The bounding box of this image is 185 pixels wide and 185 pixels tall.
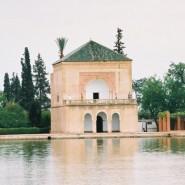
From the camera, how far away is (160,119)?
5022 cm

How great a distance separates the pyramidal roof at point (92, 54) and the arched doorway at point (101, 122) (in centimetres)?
344

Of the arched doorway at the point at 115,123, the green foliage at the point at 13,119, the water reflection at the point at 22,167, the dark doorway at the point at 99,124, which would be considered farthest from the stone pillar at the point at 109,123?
the water reflection at the point at 22,167

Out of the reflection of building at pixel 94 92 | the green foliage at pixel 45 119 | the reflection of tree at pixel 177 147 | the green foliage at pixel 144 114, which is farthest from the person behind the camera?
the green foliage at pixel 144 114

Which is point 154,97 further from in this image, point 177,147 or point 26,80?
point 177,147

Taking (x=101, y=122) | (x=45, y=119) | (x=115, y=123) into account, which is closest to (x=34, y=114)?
(x=45, y=119)

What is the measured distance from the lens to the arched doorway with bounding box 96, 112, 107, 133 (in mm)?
48688

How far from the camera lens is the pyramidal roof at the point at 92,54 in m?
48.3

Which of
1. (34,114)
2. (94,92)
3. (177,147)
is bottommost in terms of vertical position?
(177,147)

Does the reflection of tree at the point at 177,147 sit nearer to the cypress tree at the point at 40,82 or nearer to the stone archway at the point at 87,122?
the stone archway at the point at 87,122

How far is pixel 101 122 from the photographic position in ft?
161

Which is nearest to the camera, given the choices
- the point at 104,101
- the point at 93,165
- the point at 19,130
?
the point at 93,165

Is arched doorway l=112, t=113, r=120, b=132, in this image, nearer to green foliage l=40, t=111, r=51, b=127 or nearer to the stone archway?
the stone archway

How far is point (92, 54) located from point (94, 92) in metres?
2.41

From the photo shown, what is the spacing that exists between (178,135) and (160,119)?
27.2ft
